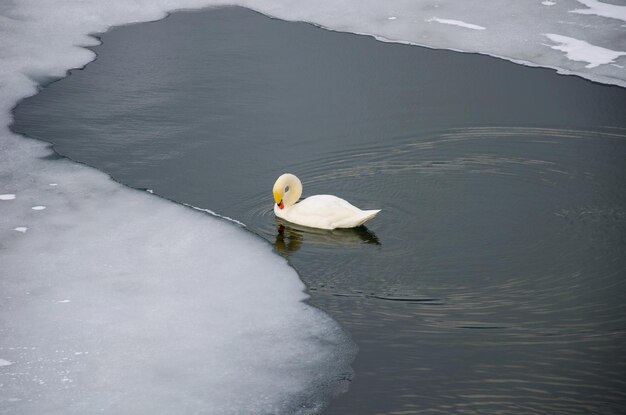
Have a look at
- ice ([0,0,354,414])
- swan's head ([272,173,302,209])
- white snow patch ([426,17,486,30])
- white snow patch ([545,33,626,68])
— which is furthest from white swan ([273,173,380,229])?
white snow patch ([426,17,486,30])

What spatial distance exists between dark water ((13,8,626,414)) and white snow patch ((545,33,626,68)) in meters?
0.51

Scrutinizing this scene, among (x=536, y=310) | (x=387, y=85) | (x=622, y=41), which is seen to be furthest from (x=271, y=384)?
(x=622, y=41)

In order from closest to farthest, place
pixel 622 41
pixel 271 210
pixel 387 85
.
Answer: pixel 271 210, pixel 387 85, pixel 622 41

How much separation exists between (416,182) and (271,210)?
1072 millimetres

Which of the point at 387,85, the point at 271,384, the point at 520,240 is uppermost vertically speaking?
the point at 387,85

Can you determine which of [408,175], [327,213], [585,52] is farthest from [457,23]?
[327,213]

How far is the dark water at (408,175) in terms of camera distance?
15.1ft

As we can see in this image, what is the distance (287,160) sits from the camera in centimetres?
703

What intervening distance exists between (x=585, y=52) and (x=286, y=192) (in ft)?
14.0

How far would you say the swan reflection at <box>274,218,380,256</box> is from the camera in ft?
19.5

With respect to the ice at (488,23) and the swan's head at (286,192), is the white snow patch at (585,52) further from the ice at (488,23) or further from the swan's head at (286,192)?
the swan's head at (286,192)

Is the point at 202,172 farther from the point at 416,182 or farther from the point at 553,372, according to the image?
the point at 553,372

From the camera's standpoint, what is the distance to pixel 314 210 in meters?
6.11

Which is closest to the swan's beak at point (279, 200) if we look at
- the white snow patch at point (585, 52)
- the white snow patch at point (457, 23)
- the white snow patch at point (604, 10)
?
the white snow patch at point (585, 52)
